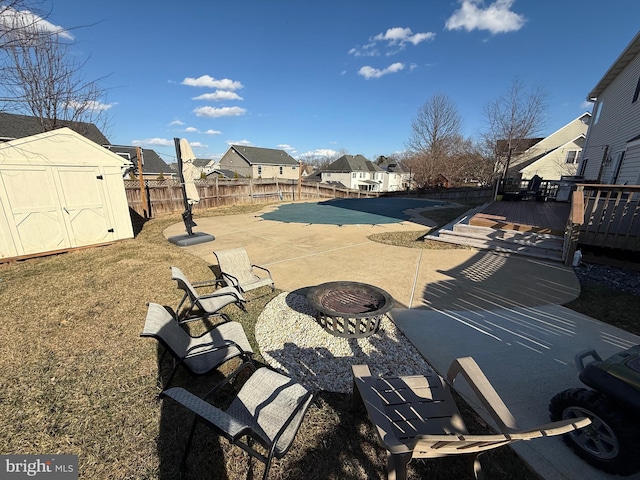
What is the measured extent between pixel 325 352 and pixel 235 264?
9.07ft

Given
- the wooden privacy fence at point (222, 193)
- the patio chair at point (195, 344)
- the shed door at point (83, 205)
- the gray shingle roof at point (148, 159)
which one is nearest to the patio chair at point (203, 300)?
the patio chair at point (195, 344)

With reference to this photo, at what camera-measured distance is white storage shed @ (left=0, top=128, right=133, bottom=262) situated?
22.3 ft

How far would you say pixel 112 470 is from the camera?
2.11 meters

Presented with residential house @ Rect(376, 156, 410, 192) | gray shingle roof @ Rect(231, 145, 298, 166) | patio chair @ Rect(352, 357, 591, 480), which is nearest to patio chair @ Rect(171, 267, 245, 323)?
patio chair @ Rect(352, 357, 591, 480)

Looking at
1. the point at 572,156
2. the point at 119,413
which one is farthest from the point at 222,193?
the point at 572,156

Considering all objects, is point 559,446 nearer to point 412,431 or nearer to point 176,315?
point 412,431

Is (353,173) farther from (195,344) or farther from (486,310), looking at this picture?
(195,344)

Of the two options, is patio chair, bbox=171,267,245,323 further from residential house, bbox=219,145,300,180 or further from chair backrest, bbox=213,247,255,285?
residential house, bbox=219,145,300,180

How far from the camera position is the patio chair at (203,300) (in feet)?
13.0

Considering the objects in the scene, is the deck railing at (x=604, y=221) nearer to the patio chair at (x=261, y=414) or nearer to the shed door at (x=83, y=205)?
the patio chair at (x=261, y=414)

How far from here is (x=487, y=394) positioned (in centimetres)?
191

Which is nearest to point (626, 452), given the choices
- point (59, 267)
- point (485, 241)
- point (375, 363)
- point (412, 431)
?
point (412, 431)

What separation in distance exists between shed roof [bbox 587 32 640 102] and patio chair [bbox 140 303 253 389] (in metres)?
16.9

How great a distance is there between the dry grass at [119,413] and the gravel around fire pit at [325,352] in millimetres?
258
